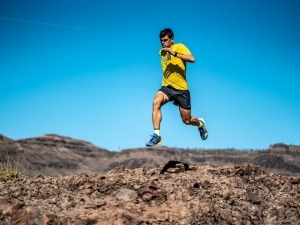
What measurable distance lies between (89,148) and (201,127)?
189 feet

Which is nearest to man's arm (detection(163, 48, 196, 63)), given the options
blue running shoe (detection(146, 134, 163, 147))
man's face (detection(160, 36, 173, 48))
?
man's face (detection(160, 36, 173, 48))

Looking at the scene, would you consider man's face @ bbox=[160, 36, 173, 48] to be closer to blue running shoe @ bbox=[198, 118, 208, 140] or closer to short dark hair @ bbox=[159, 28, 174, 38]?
short dark hair @ bbox=[159, 28, 174, 38]

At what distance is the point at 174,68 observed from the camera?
23.6 feet

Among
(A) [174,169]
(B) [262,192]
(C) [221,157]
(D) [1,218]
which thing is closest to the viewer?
(D) [1,218]

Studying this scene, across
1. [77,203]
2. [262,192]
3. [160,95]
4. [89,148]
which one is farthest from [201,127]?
[89,148]

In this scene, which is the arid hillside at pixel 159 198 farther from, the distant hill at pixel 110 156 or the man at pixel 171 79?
the distant hill at pixel 110 156

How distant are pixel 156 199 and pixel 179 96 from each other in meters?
2.59

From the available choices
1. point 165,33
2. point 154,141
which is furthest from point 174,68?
point 154,141

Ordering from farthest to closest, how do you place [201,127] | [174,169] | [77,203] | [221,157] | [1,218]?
[221,157]
[201,127]
[174,169]
[77,203]
[1,218]

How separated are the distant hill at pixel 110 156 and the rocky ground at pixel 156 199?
137 ft

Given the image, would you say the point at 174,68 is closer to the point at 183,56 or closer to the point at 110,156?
the point at 183,56

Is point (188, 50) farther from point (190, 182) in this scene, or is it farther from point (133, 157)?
point (133, 157)

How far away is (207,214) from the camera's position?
507cm

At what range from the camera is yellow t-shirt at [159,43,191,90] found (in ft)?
23.5
